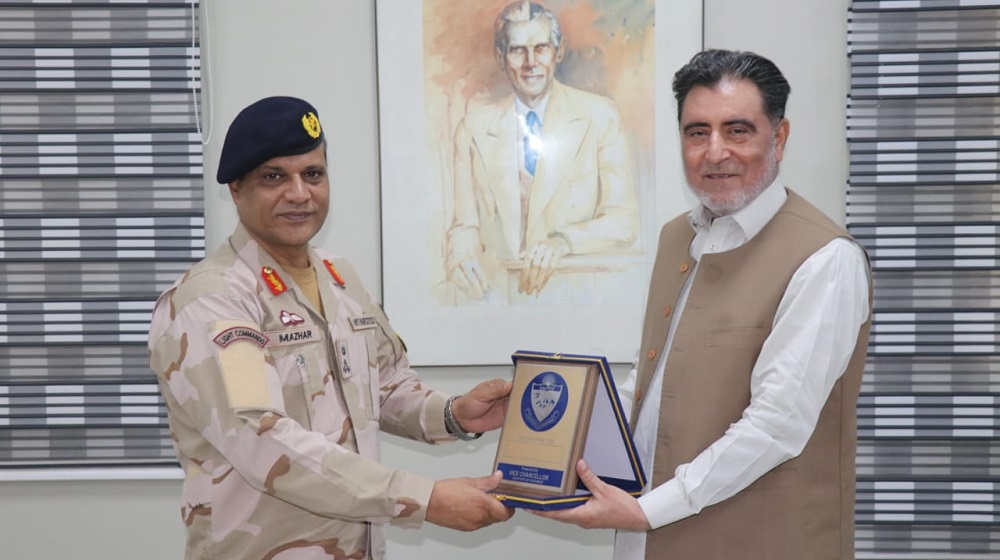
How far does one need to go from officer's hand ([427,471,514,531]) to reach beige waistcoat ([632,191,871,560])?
1.03ft

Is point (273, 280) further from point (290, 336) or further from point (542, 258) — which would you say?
point (542, 258)

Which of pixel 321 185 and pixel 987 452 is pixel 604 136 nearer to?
pixel 321 185

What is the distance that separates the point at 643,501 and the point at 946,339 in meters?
1.41

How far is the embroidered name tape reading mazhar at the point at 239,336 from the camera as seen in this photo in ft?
4.75

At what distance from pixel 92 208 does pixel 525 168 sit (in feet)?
4.24

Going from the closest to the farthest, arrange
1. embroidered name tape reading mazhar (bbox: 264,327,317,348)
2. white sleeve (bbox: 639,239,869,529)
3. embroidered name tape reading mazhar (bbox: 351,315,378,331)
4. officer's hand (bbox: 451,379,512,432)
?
white sleeve (bbox: 639,239,869,529)
embroidered name tape reading mazhar (bbox: 264,327,317,348)
embroidered name tape reading mazhar (bbox: 351,315,378,331)
officer's hand (bbox: 451,379,512,432)

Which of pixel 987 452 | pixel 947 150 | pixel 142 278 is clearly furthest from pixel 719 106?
pixel 142 278

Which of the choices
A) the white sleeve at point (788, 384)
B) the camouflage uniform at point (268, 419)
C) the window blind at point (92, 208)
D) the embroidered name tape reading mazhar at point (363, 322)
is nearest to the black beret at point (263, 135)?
the camouflage uniform at point (268, 419)

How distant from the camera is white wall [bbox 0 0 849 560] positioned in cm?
246

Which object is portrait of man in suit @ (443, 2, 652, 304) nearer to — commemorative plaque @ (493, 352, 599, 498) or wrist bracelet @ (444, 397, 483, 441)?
wrist bracelet @ (444, 397, 483, 441)

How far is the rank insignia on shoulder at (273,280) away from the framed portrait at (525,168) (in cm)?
89

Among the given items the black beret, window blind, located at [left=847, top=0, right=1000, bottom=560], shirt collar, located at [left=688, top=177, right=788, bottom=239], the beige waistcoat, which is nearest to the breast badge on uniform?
the black beret

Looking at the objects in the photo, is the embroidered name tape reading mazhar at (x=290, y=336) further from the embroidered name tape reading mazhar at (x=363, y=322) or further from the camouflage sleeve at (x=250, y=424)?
the embroidered name tape reading mazhar at (x=363, y=322)

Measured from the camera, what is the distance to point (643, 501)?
1497mm
